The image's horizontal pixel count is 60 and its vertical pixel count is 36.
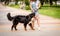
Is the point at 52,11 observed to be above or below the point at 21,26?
above

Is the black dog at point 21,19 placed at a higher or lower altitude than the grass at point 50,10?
lower

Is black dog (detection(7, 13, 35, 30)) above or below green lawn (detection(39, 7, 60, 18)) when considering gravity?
below

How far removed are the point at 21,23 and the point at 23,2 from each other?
16 cm

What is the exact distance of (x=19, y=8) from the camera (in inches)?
221

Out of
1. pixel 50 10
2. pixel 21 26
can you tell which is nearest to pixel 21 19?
pixel 21 26

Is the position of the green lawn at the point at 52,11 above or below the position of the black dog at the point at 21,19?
above

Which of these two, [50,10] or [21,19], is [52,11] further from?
[21,19]

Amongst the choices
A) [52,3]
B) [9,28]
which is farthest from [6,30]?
[52,3]

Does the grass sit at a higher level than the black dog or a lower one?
higher

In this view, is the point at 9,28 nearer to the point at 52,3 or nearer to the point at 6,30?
the point at 6,30

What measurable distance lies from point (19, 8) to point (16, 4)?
42 millimetres

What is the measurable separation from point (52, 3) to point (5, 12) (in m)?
0.37

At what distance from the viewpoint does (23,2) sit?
220 inches

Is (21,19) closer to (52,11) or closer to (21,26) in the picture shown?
(21,26)
